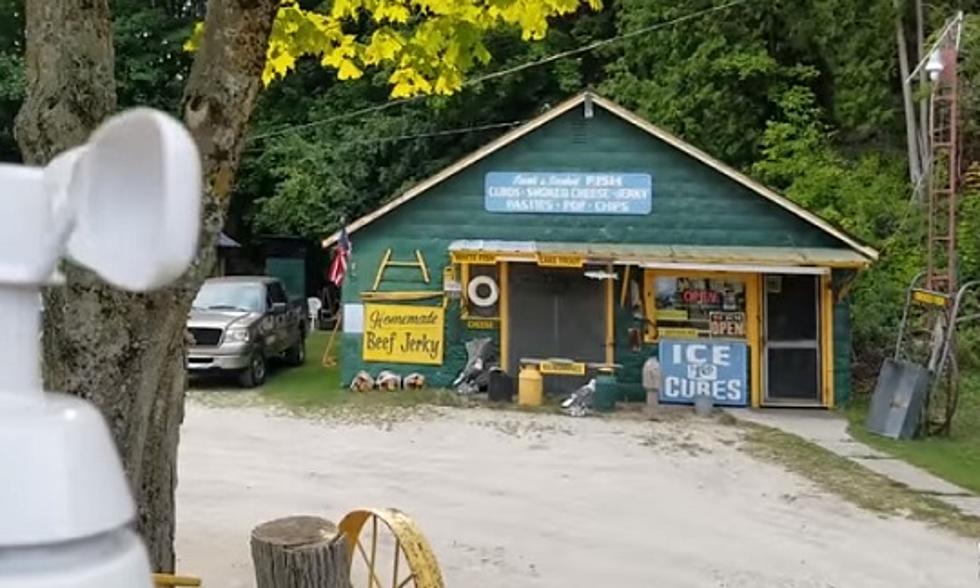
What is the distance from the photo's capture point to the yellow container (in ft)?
52.9

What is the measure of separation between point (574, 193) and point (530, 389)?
358 centimetres

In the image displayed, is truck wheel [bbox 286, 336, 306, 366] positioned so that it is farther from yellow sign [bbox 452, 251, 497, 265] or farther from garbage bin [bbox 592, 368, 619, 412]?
garbage bin [bbox 592, 368, 619, 412]

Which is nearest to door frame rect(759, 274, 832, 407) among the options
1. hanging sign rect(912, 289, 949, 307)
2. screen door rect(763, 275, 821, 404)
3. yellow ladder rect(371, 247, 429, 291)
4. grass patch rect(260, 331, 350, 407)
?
screen door rect(763, 275, 821, 404)

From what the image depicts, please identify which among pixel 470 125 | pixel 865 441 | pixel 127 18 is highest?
pixel 127 18

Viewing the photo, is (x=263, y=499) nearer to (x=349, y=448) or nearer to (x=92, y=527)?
(x=349, y=448)

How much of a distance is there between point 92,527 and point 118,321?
102 inches

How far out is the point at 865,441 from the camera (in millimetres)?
13484

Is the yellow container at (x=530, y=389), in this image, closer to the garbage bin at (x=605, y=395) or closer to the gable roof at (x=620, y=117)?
the garbage bin at (x=605, y=395)

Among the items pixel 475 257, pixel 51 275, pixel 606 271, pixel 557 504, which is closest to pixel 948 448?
pixel 606 271

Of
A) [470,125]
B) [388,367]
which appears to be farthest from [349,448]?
[470,125]

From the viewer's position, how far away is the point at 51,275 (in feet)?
2.36

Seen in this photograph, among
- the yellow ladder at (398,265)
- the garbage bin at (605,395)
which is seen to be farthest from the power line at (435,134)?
the garbage bin at (605,395)

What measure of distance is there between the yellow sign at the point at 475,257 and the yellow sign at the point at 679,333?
3.03m

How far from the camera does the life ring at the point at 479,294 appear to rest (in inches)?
675
